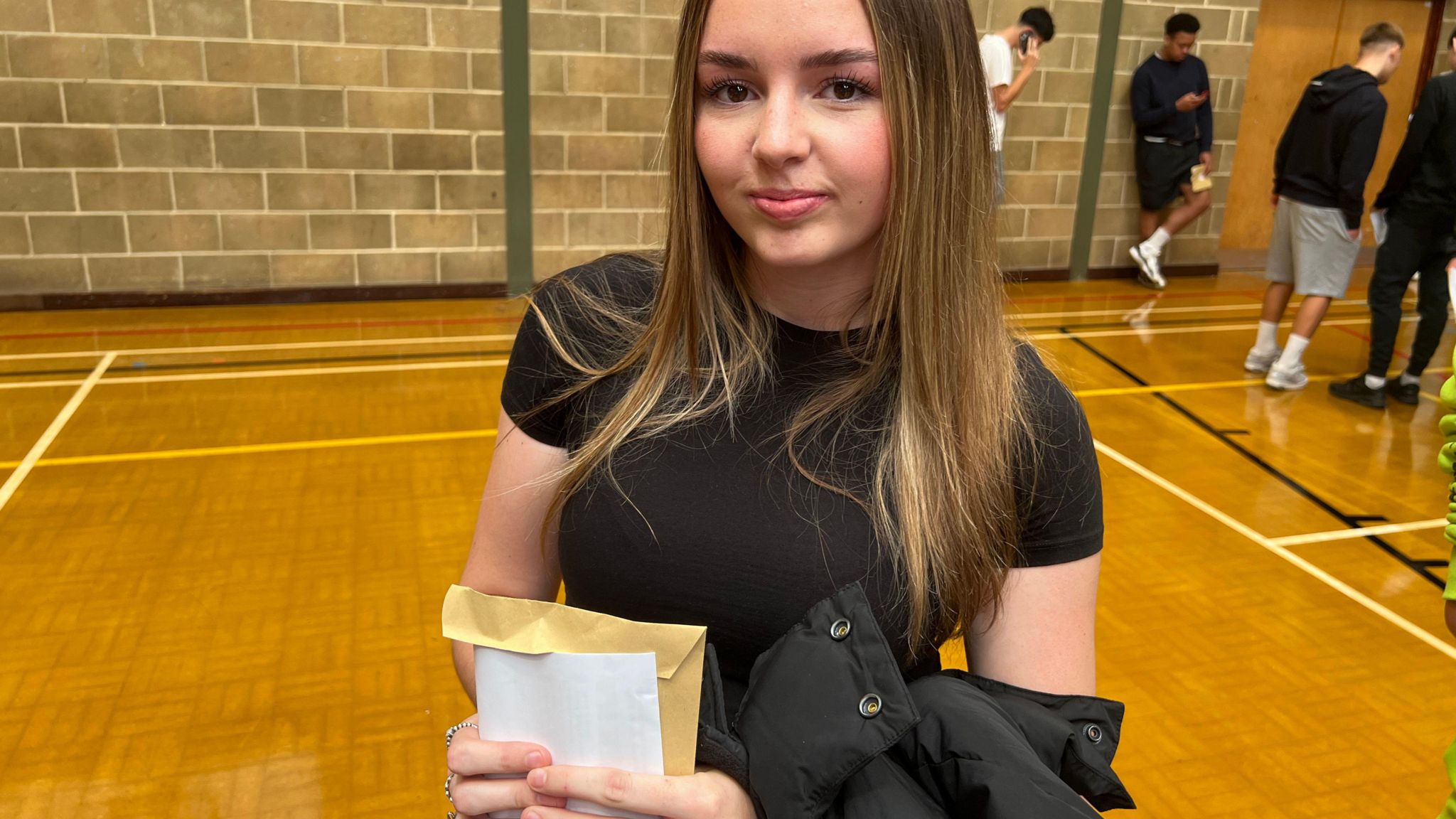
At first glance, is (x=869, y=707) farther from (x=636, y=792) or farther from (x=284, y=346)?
(x=284, y=346)

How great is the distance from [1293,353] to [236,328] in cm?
582

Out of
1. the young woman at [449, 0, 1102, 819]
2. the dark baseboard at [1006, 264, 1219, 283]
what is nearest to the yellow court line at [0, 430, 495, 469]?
the young woman at [449, 0, 1102, 819]

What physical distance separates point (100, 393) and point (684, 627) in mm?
4951

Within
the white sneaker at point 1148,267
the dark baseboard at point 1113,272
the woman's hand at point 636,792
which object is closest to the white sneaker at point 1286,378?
the white sneaker at point 1148,267

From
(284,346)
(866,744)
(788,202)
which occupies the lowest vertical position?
(284,346)

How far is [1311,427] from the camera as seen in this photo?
517 cm

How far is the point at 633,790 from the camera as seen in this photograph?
100 centimetres

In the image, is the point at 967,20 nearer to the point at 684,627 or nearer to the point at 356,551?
the point at 684,627

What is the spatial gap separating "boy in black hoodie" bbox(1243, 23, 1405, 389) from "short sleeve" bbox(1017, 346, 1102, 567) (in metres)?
5.02

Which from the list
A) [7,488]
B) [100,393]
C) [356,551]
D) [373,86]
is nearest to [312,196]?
[373,86]

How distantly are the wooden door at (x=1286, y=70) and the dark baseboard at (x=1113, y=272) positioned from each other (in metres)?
0.47

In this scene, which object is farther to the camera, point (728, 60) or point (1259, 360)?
point (1259, 360)

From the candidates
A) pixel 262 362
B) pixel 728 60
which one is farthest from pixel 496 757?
pixel 262 362

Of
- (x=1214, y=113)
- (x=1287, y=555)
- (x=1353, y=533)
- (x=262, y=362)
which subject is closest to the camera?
(x=1287, y=555)
